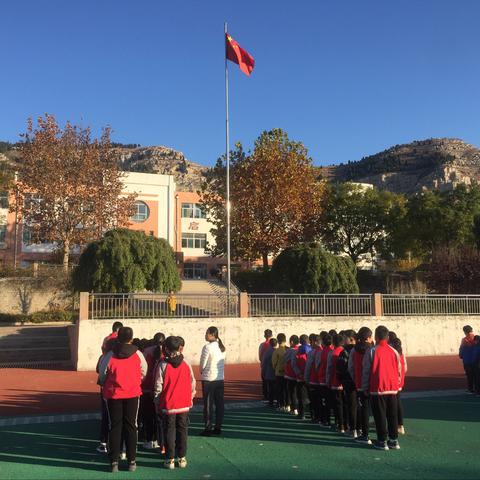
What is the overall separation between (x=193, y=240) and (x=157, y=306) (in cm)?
3929

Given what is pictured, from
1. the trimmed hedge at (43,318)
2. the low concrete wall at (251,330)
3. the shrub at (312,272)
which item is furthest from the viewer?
the trimmed hedge at (43,318)

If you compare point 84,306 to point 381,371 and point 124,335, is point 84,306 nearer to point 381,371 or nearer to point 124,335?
point 124,335

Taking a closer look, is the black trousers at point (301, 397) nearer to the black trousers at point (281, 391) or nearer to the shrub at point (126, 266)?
the black trousers at point (281, 391)

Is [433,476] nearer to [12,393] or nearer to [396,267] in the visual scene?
[12,393]

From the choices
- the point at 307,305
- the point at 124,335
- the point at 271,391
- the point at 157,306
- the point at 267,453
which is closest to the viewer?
the point at 124,335

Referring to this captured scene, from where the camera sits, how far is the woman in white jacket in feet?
25.2

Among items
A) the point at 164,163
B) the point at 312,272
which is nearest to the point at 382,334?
the point at 312,272

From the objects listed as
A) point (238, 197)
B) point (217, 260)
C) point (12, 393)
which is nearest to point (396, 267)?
point (217, 260)

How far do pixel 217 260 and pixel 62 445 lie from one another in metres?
50.9

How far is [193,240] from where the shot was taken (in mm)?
56969

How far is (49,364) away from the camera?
18.4 metres

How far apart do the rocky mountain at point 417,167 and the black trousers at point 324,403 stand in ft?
417

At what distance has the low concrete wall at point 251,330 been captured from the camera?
54.9 feet

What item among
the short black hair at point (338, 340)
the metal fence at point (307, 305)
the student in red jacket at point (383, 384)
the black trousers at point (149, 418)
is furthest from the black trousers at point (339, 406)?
the metal fence at point (307, 305)
